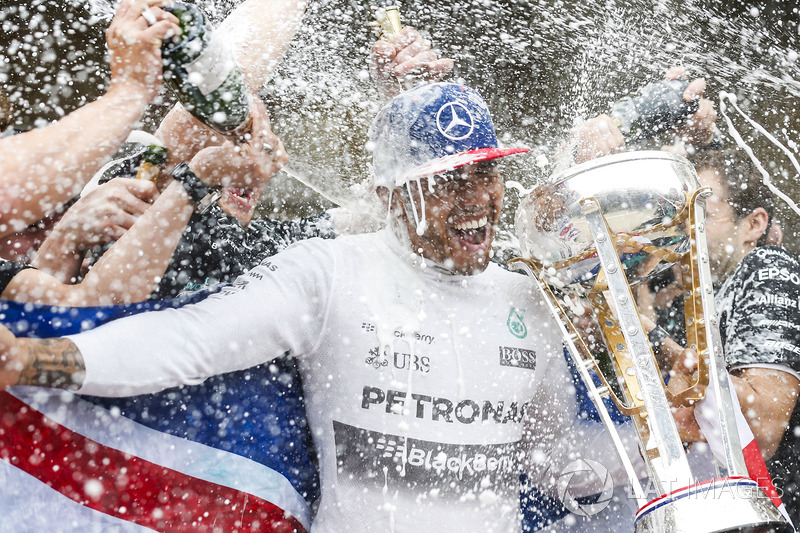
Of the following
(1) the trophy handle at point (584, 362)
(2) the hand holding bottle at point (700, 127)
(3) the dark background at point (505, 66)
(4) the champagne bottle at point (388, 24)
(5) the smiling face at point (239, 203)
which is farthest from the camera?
(3) the dark background at point (505, 66)

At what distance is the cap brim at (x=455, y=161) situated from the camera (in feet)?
5.40

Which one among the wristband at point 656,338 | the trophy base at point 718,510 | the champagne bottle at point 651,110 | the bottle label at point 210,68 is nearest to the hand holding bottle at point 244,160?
the bottle label at point 210,68

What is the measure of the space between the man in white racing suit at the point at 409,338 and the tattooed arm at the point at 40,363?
0.20 m

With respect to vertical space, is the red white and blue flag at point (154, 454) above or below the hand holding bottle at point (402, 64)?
below

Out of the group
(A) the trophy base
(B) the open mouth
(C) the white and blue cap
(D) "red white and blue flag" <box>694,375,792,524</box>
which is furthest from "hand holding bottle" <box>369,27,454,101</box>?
(A) the trophy base

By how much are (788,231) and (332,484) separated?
13.2ft

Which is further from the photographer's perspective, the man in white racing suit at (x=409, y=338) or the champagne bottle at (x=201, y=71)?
the man in white racing suit at (x=409, y=338)

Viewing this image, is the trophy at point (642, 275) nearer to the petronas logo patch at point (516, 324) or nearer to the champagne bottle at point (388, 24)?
the petronas logo patch at point (516, 324)

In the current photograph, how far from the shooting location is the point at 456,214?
5.59 ft

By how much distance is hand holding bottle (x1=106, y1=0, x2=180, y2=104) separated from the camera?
4.64 ft

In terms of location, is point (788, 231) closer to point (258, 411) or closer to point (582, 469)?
point (582, 469)

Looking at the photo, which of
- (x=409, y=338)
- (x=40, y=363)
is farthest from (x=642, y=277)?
(x=40, y=363)

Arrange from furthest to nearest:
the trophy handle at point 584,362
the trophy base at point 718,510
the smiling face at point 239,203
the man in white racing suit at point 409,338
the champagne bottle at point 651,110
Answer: the champagne bottle at point 651,110 < the smiling face at point 239,203 < the man in white racing suit at point 409,338 < the trophy handle at point 584,362 < the trophy base at point 718,510

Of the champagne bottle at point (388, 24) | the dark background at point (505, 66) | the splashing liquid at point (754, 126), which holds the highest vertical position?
the champagne bottle at point (388, 24)
